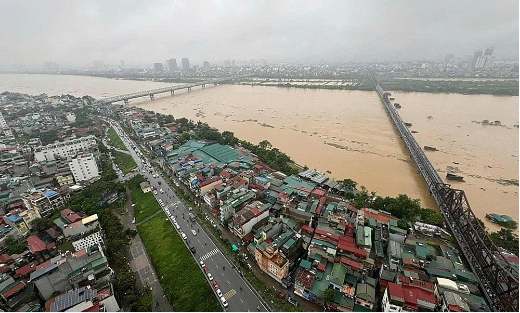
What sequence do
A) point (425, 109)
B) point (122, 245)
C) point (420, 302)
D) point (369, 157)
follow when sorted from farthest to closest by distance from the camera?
point (425, 109) < point (369, 157) < point (122, 245) < point (420, 302)

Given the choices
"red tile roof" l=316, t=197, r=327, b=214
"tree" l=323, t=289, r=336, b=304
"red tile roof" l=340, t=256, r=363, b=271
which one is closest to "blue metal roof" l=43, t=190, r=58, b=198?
"red tile roof" l=316, t=197, r=327, b=214

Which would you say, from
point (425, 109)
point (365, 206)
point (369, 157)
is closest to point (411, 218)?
point (365, 206)

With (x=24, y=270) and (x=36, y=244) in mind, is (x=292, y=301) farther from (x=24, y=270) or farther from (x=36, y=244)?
(x=36, y=244)

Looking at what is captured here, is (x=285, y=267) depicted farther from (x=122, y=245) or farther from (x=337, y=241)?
(x=122, y=245)

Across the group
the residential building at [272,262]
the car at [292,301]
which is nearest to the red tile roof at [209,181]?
the residential building at [272,262]

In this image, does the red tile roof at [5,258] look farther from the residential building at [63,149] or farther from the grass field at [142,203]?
the residential building at [63,149]

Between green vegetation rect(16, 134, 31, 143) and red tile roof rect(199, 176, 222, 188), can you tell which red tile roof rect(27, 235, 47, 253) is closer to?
red tile roof rect(199, 176, 222, 188)
